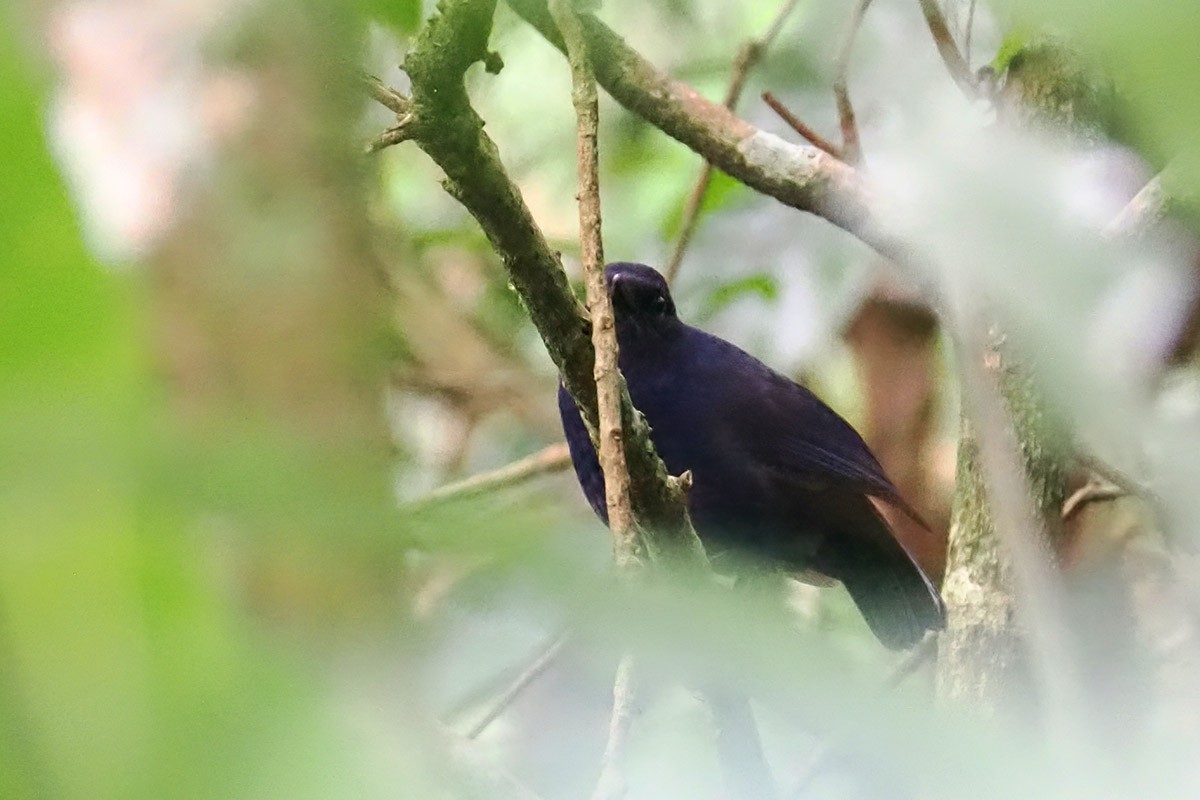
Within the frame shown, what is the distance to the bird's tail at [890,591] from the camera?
1777 mm

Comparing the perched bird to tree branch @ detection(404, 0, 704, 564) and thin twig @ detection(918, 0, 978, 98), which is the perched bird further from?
thin twig @ detection(918, 0, 978, 98)

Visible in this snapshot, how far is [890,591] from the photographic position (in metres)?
1.84

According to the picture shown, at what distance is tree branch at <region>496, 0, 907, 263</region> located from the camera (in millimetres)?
1623

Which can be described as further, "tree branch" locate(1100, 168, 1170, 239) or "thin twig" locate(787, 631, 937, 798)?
"tree branch" locate(1100, 168, 1170, 239)

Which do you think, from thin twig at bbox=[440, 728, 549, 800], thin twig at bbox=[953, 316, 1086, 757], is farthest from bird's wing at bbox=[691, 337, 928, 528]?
thin twig at bbox=[953, 316, 1086, 757]

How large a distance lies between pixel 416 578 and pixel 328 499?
0.04m

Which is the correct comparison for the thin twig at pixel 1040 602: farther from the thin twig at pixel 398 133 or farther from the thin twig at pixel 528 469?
the thin twig at pixel 528 469

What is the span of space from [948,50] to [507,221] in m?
0.38

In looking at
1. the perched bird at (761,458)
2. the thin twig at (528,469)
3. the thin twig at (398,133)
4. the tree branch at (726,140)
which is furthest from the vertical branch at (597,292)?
the thin twig at (528,469)

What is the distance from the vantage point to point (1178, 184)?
208 millimetres

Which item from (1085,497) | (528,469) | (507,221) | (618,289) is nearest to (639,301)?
(618,289)

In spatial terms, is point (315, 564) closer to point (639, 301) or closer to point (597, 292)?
point (597, 292)

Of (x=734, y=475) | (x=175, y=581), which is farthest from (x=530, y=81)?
(x=175, y=581)

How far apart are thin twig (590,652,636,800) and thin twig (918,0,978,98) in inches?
20.9
